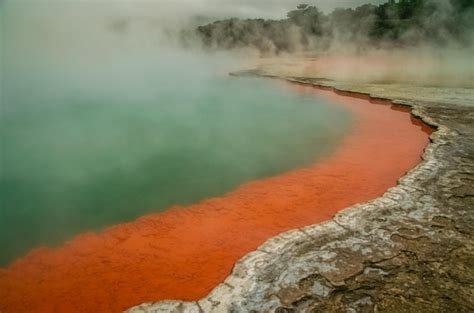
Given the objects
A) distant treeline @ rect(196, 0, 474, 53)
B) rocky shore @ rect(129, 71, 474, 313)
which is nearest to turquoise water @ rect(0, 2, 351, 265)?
rocky shore @ rect(129, 71, 474, 313)

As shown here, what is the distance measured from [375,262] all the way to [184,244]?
175cm

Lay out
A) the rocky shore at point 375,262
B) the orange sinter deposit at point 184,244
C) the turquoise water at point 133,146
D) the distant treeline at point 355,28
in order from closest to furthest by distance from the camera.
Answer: the rocky shore at point 375,262 < the orange sinter deposit at point 184,244 < the turquoise water at point 133,146 < the distant treeline at point 355,28

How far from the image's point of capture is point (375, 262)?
9.50 ft

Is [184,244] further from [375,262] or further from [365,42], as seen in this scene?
[365,42]

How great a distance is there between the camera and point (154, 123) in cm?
832

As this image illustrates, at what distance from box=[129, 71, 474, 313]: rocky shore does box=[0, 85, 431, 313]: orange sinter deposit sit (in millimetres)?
331

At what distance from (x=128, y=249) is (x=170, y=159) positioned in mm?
2675

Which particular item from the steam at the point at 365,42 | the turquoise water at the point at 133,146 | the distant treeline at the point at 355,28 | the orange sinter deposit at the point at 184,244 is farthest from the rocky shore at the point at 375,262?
the distant treeline at the point at 355,28

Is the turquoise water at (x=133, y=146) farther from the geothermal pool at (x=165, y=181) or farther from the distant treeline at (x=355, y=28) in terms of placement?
the distant treeline at (x=355, y=28)

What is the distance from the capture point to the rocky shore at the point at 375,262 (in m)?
2.50

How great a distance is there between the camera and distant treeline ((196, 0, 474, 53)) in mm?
22406

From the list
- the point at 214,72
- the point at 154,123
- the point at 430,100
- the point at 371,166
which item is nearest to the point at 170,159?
the point at 154,123

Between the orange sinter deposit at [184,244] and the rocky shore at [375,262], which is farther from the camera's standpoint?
the orange sinter deposit at [184,244]

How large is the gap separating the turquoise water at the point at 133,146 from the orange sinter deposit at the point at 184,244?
322 millimetres
